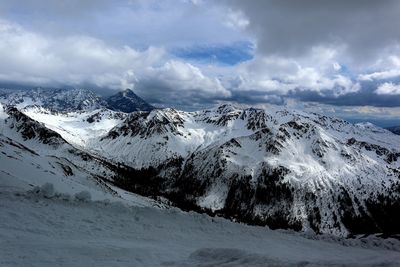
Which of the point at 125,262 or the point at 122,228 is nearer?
the point at 125,262

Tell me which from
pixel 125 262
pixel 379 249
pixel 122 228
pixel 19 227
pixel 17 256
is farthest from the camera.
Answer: pixel 379 249

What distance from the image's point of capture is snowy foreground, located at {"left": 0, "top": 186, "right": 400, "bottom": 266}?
70.9 ft

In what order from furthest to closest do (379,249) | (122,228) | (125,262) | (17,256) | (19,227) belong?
(379,249) → (122,228) → (19,227) → (125,262) → (17,256)

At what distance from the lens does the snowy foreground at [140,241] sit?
21.6 metres

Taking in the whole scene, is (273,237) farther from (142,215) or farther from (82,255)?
(82,255)

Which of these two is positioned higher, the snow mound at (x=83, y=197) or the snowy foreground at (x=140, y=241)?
the snow mound at (x=83, y=197)

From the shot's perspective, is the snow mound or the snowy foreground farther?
the snow mound

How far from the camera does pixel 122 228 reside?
2944cm

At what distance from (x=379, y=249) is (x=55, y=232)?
25374 millimetres

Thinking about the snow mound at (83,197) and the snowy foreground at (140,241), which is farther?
the snow mound at (83,197)

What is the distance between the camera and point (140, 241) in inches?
1065

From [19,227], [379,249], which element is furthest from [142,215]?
[379,249]

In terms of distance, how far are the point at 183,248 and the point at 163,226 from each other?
5452mm

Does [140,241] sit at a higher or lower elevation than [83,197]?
lower
